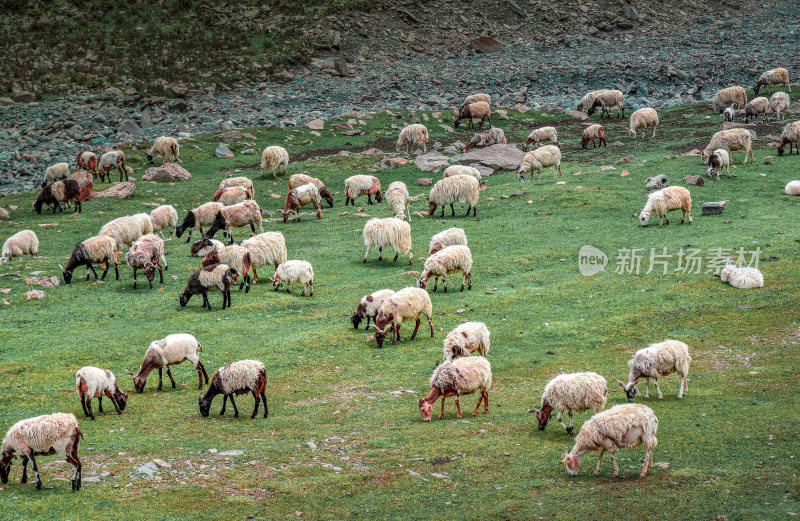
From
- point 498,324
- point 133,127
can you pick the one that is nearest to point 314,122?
point 133,127

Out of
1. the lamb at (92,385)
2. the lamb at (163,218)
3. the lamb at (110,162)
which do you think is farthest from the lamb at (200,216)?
the lamb at (92,385)

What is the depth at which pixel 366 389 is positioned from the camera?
14.5 meters

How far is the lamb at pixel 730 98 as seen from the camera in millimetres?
43312

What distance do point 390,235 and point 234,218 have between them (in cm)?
566

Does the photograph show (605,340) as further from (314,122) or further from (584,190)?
(314,122)

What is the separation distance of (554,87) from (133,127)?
2799cm

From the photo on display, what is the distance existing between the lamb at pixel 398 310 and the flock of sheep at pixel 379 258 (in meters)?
0.02

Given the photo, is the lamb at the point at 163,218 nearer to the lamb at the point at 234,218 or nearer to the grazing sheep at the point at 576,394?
the lamb at the point at 234,218

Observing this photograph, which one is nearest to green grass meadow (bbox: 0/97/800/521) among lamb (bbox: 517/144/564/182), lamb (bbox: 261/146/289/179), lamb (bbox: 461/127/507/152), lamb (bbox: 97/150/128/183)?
lamb (bbox: 517/144/564/182)

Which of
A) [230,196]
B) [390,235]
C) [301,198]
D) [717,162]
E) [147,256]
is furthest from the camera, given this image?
[717,162]

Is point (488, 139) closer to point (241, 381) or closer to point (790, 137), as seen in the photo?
point (790, 137)

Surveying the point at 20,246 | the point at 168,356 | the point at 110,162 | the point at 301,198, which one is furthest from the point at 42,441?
the point at 110,162

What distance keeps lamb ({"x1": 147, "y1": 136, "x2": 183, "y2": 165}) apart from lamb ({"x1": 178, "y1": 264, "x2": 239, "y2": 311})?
19327mm

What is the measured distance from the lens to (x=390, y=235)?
2278 centimetres
